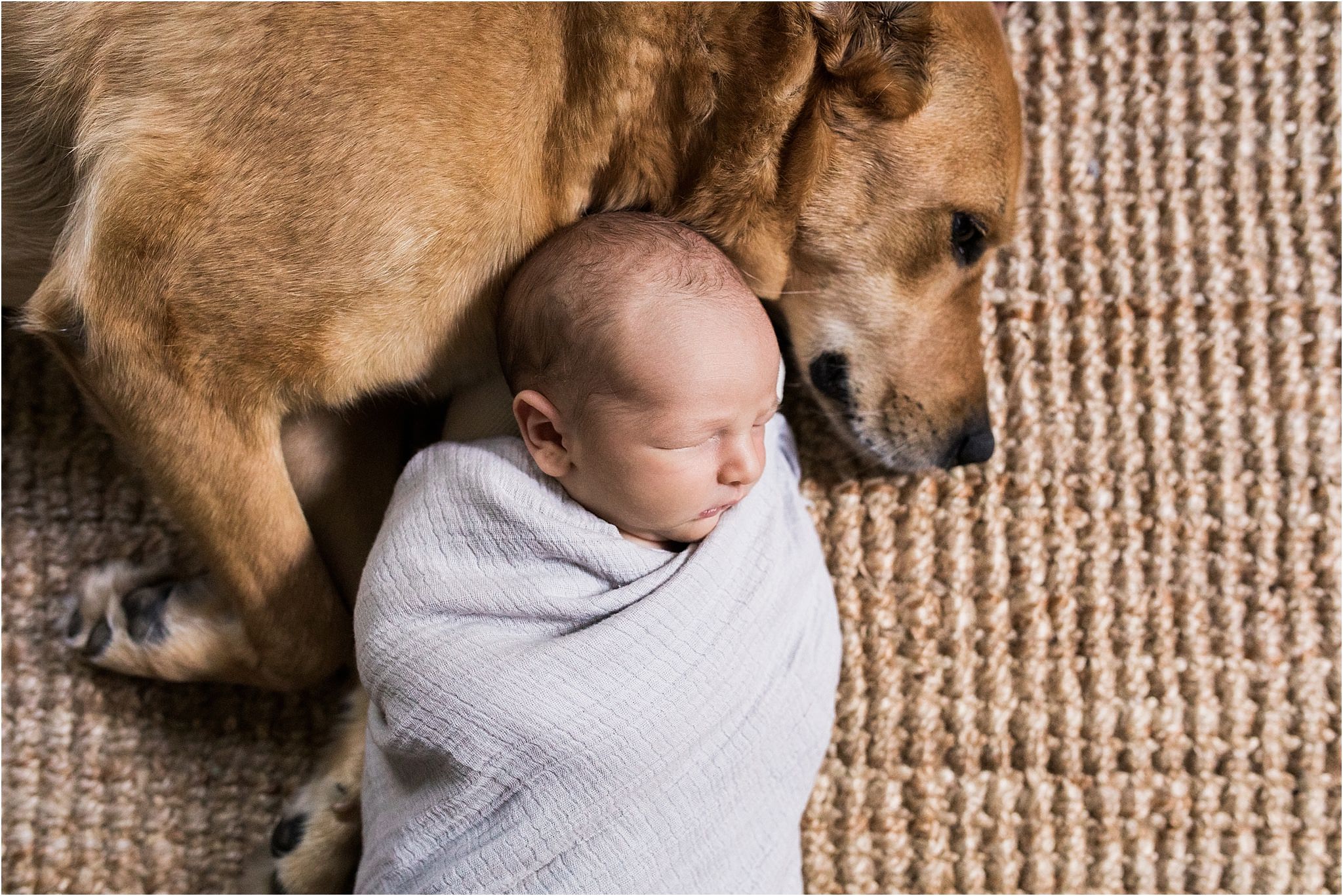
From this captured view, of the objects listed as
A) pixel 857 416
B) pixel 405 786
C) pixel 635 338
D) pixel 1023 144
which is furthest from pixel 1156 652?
pixel 405 786

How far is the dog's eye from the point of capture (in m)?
1.29

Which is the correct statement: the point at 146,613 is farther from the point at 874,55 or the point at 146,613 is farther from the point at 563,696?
the point at 874,55

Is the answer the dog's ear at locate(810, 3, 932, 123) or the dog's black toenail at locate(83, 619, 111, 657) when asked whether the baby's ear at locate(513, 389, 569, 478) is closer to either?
the dog's ear at locate(810, 3, 932, 123)

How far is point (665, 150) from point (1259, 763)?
3.67 feet

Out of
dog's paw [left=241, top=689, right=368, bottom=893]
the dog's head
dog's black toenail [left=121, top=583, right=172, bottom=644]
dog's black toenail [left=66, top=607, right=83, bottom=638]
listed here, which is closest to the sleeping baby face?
the dog's head

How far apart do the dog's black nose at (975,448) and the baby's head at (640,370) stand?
13.0 inches

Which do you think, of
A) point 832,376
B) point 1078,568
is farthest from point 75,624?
point 1078,568

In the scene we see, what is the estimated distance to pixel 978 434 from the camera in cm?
135

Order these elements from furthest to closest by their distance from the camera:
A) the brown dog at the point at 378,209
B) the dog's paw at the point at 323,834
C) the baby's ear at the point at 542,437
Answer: the dog's paw at the point at 323,834 → the baby's ear at the point at 542,437 → the brown dog at the point at 378,209

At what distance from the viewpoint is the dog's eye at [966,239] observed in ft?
4.22

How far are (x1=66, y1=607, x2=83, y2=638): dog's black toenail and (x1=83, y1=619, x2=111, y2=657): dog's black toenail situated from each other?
0.8 inches

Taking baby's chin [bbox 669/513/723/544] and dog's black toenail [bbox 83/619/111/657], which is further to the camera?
dog's black toenail [bbox 83/619/111/657]

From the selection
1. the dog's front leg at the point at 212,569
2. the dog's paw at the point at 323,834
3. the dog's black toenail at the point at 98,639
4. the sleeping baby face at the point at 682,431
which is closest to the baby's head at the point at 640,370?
the sleeping baby face at the point at 682,431

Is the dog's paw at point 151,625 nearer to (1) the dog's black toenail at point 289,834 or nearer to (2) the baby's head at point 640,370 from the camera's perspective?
(1) the dog's black toenail at point 289,834
